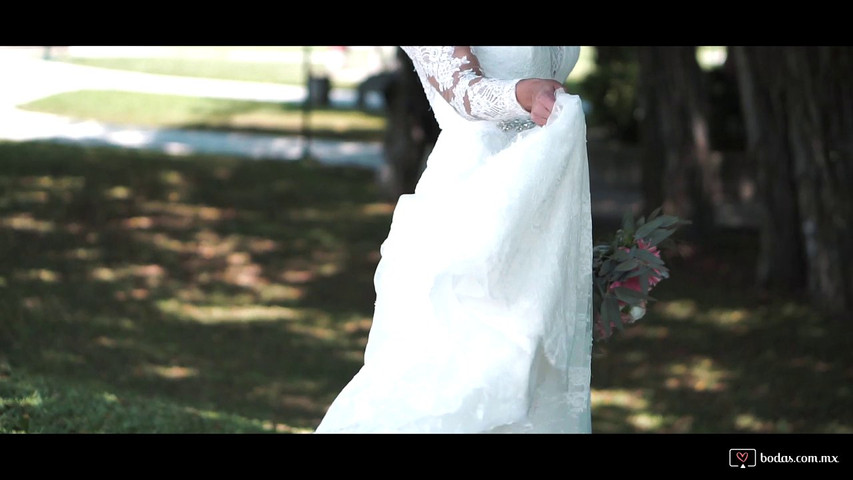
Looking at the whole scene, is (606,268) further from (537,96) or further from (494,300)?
(537,96)

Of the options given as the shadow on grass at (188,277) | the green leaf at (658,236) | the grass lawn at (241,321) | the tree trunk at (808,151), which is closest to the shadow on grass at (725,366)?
the grass lawn at (241,321)

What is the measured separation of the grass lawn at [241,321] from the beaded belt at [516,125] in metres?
2.58

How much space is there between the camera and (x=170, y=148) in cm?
1655

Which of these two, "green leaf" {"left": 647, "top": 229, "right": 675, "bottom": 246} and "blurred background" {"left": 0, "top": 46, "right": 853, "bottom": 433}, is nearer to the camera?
"green leaf" {"left": 647, "top": 229, "right": 675, "bottom": 246}

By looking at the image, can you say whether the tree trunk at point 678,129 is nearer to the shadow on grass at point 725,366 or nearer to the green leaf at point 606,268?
the shadow on grass at point 725,366

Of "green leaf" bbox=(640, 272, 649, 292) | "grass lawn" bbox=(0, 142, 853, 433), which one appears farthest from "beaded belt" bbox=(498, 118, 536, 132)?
"grass lawn" bbox=(0, 142, 853, 433)

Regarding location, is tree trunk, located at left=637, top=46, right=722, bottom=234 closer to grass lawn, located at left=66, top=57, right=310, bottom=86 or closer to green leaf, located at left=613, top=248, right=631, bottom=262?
green leaf, located at left=613, top=248, right=631, bottom=262

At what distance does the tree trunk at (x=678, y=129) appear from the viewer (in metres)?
12.6

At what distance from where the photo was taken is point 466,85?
3514 mm

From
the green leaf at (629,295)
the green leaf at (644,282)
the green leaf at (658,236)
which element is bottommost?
the green leaf at (629,295)

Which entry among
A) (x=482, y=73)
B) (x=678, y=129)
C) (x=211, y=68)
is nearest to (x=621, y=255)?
(x=482, y=73)

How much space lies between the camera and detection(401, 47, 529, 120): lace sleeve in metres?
3.44

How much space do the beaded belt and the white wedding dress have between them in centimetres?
11
